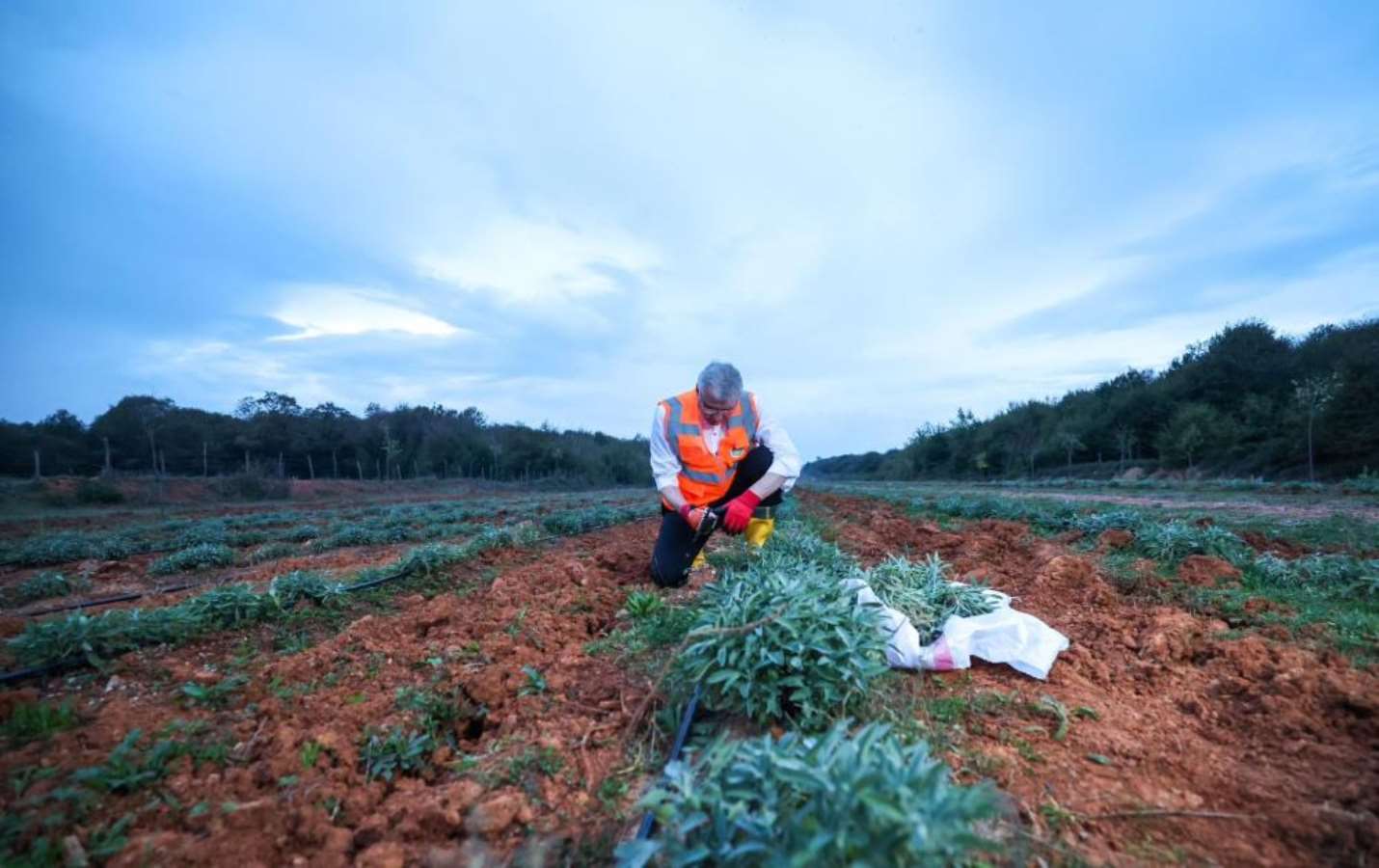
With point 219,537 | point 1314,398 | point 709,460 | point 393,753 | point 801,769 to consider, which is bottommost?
point 393,753

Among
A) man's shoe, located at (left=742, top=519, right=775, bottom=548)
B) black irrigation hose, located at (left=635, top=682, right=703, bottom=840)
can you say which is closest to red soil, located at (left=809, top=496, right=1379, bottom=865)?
black irrigation hose, located at (left=635, top=682, right=703, bottom=840)

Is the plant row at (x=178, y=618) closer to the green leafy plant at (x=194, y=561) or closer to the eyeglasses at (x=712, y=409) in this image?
the eyeglasses at (x=712, y=409)

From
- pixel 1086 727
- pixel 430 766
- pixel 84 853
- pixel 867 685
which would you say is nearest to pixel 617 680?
pixel 430 766

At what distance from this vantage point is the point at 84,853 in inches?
66.2

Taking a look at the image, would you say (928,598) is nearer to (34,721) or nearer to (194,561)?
(34,721)

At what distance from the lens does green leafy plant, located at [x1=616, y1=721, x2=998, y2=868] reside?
121 centimetres

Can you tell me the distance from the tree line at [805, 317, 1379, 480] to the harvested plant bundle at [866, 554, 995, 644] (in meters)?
26.5

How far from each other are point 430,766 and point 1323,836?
2.89 metres

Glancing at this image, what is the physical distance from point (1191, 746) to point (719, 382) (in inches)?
127

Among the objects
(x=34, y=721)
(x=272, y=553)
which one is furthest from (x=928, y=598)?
(x=272, y=553)

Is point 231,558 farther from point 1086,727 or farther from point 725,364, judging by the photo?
point 1086,727

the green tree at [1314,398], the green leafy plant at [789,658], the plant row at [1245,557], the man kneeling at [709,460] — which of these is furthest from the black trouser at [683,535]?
the green tree at [1314,398]

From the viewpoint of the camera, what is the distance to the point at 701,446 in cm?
476

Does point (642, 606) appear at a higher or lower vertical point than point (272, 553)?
higher
